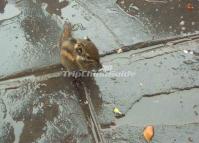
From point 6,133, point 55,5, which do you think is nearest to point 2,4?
point 55,5

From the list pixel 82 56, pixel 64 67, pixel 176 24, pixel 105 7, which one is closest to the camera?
pixel 82 56

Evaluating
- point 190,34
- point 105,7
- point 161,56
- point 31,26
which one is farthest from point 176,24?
point 31,26

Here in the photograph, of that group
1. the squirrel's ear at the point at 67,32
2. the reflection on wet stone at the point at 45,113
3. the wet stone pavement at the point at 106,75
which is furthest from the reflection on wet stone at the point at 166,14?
the reflection on wet stone at the point at 45,113

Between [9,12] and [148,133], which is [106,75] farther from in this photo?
[9,12]

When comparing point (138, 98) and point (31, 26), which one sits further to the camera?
point (31, 26)

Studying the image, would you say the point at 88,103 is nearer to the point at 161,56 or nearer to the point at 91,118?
the point at 91,118

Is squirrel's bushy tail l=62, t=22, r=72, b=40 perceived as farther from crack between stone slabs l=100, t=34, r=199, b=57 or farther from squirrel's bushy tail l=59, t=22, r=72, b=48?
crack between stone slabs l=100, t=34, r=199, b=57
